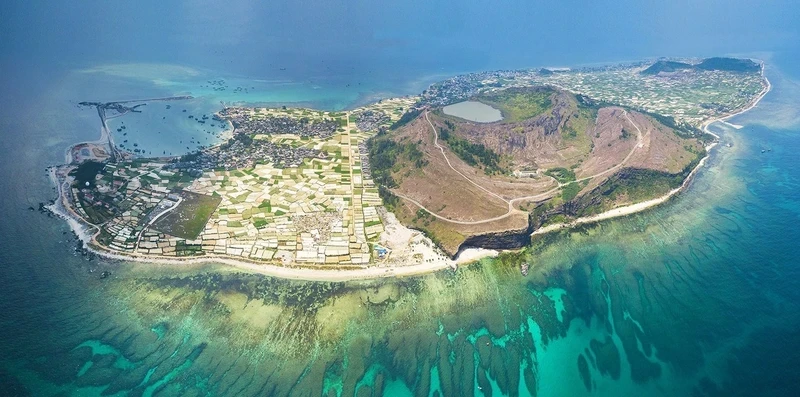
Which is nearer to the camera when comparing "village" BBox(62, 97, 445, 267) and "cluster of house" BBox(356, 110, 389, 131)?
"village" BBox(62, 97, 445, 267)

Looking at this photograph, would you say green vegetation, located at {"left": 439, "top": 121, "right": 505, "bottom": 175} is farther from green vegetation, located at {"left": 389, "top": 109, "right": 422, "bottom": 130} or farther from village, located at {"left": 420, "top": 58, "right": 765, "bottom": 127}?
village, located at {"left": 420, "top": 58, "right": 765, "bottom": 127}

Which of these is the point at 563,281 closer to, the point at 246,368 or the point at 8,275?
the point at 246,368

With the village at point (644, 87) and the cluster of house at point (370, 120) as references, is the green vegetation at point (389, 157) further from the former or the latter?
the village at point (644, 87)

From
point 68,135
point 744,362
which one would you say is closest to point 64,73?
point 68,135

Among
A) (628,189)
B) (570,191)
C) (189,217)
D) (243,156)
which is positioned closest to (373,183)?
(243,156)

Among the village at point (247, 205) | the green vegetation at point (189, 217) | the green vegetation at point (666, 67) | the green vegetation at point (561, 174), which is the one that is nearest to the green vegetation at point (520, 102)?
the green vegetation at point (561, 174)

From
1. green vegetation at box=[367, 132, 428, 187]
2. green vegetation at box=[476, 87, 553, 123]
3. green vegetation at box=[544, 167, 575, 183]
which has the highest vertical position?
green vegetation at box=[476, 87, 553, 123]

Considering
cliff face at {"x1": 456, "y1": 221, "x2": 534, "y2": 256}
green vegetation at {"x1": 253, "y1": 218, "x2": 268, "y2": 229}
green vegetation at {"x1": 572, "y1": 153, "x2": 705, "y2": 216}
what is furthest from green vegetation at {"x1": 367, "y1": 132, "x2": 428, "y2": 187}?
green vegetation at {"x1": 572, "y1": 153, "x2": 705, "y2": 216}
